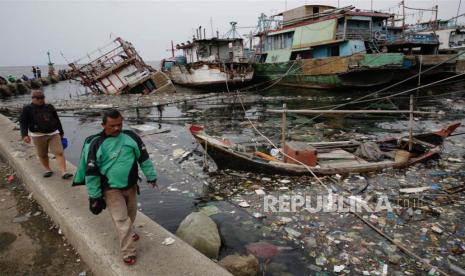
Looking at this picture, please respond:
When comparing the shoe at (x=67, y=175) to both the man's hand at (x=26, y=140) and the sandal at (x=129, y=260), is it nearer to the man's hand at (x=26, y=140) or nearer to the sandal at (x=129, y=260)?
the man's hand at (x=26, y=140)

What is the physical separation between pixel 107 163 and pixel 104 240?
0.98 meters

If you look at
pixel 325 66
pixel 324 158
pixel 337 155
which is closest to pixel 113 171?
pixel 324 158

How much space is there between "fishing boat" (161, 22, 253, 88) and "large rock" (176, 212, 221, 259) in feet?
54.9

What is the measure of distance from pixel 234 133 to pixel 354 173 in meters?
5.04

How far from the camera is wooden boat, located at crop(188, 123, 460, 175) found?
614cm

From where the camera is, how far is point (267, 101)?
18359 mm

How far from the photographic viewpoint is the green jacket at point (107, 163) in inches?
102

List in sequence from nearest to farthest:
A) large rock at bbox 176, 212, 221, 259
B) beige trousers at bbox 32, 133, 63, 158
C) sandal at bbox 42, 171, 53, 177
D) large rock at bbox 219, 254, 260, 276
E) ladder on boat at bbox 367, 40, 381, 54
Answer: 1. large rock at bbox 219, 254, 260, 276
2. large rock at bbox 176, 212, 221, 259
3. beige trousers at bbox 32, 133, 63, 158
4. sandal at bbox 42, 171, 53, 177
5. ladder on boat at bbox 367, 40, 381, 54

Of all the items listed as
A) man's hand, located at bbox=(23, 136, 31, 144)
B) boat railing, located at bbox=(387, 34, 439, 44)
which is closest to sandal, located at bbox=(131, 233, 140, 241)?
man's hand, located at bbox=(23, 136, 31, 144)

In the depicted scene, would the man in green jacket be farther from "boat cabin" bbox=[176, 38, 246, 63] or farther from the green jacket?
"boat cabin" bbox=[176, 38, 246, 63]

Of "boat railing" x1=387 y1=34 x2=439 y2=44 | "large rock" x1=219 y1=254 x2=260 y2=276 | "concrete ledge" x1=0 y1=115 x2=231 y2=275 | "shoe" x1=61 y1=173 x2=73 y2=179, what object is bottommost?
"large rock" x1=219 y1=254 x2=260 y2=276

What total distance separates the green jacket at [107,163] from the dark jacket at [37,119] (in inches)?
91.4

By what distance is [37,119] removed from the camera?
177 inches

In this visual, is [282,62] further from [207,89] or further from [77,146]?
[77,146]
